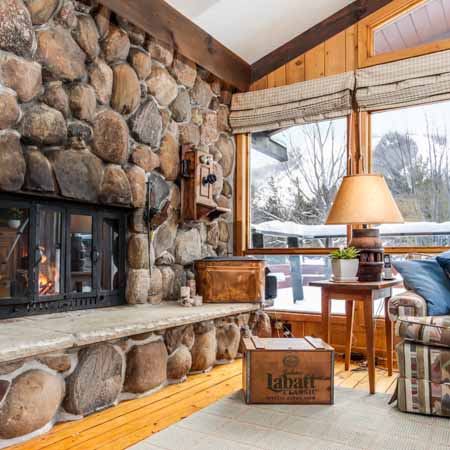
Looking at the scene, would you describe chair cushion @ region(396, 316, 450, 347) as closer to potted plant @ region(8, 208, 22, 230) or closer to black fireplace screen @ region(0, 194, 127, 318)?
black fireplace screen @ region(0, 194, 127, 318)

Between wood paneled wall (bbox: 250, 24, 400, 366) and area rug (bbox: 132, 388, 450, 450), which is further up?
wood paneled wall (bbox: 250, 24, 400, 366)

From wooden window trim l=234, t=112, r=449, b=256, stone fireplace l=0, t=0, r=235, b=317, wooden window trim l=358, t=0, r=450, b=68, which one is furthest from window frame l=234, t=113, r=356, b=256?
wooden window trim l=358, t=0, r=450, b=68

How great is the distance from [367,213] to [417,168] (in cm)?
85

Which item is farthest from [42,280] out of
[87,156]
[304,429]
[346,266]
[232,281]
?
[346,266]

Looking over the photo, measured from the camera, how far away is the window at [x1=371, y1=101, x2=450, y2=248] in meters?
3.27

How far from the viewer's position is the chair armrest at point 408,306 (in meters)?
2.32

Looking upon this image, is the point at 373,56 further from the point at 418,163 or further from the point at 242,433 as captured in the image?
the point at 242,433

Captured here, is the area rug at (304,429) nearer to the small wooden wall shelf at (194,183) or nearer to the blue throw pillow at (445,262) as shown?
the blue throw pillow at (445,262)

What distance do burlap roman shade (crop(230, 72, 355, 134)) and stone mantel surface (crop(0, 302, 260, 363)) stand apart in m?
1.67

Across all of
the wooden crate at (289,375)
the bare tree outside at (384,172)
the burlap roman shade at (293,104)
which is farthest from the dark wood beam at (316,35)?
the wooden crate at (289,375)

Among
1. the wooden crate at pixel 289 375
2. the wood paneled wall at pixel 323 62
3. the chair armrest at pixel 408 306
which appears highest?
the wood paneled wall at pixel 323 62

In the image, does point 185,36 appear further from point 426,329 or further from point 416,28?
point 426,329

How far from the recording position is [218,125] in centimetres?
394

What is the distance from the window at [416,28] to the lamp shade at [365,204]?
3.97ft
